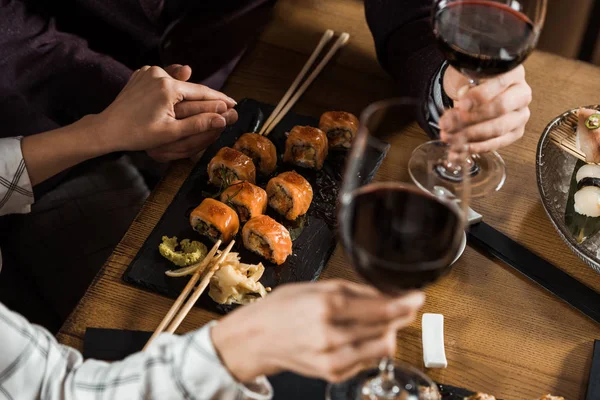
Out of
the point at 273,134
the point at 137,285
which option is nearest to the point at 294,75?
the point at 273,134

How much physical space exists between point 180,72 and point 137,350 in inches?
28.6

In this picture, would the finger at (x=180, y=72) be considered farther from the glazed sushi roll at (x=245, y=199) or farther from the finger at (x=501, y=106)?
the finger at (x=501, y=106)

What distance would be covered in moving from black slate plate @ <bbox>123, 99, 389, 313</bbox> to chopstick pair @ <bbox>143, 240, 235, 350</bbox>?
0.03 metres

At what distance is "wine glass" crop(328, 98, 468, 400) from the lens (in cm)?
82

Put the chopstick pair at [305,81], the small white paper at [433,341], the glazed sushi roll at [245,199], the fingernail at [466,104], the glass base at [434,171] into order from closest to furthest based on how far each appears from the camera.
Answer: the glass base at [434,171] < the small white paper at [433,341] < the fingernail at [466,104] < the glazed sushi roll at [245,199] < the chopstick pair at [305,81]

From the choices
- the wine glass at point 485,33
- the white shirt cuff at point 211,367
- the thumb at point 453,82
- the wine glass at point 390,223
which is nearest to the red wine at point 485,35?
the wine glass at point 485,33

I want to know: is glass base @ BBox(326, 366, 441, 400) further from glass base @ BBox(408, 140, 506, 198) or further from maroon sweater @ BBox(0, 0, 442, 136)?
maroon sweater @ BBox(0, 0, 442, 136)

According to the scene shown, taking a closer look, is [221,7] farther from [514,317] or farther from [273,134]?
[514,317]

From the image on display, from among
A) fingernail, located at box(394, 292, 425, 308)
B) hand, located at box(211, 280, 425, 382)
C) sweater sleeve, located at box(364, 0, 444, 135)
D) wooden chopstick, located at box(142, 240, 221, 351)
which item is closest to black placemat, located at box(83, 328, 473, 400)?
wooden chopstick, located at box(142, 240, 221, 351)

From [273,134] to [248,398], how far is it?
0.85 m

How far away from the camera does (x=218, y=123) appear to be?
153cm

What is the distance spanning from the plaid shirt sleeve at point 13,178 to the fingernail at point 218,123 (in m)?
0.44

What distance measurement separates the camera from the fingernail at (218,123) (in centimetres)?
152

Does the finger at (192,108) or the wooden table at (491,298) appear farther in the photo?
the finger at (192,108)
